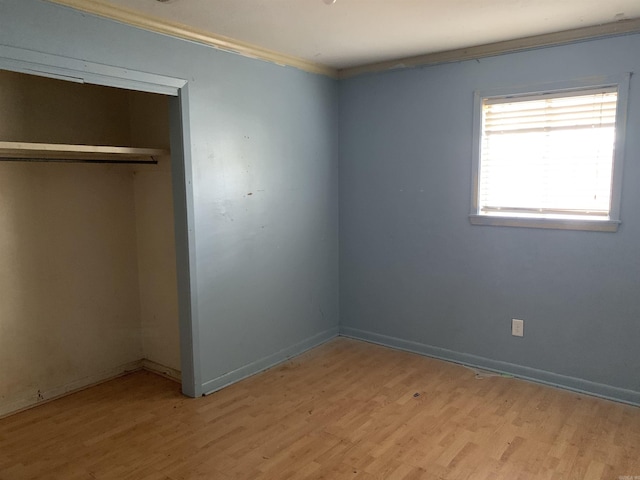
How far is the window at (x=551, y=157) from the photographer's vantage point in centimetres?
309

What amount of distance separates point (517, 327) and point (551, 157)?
4.01 ft

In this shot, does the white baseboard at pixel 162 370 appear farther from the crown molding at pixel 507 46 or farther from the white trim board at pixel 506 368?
the crown molding at pixel 507 46

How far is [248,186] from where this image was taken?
355 cm

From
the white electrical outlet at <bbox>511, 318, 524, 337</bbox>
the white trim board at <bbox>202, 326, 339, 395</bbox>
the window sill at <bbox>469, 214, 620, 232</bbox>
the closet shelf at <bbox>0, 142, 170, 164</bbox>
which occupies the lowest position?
the white trim board at <bbox>202, 326, 339, 395</bbox>

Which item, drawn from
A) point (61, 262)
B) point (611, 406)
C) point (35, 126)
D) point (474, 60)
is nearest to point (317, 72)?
point (474, 60)

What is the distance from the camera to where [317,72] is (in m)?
4.04

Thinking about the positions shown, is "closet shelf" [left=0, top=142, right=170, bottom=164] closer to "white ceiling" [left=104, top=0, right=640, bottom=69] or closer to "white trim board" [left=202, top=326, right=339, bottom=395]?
"white ceiling" [left=104, top=0, right=640, bottom=69]

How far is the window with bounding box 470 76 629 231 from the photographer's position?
10.1ft

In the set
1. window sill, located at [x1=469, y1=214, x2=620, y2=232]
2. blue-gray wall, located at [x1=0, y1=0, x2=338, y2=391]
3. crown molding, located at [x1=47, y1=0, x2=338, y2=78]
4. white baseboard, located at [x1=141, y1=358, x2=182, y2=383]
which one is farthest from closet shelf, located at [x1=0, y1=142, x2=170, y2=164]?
window sill, located at [x1=469, y1=214, x2=620, y2=232]

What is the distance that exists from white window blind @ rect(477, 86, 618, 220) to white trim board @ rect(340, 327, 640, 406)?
1.11 meters

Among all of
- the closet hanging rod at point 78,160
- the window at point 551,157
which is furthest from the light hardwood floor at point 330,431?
the closet hanging rod at point 78,160

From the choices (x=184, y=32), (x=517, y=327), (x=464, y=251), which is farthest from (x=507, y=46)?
(x=184, y=32)

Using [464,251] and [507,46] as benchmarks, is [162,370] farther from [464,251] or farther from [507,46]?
[507,46]

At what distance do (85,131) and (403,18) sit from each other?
227 cm
